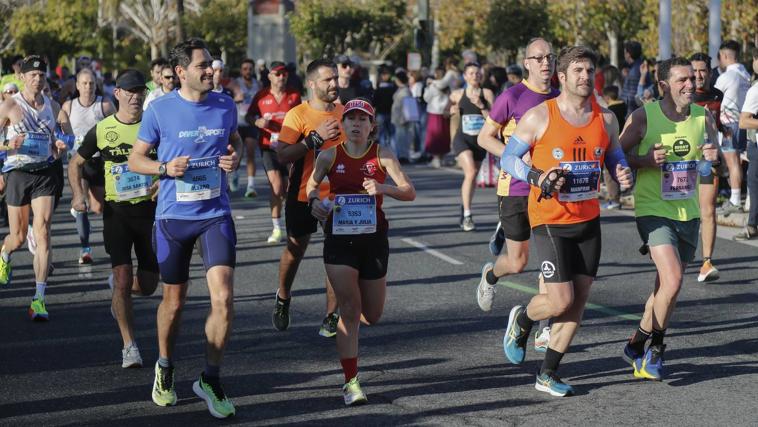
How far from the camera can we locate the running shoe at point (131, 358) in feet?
27.4

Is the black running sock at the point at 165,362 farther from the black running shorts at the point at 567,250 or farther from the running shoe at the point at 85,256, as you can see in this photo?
the running shoe at the point at 85,256

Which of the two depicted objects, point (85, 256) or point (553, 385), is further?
point (85, 256)

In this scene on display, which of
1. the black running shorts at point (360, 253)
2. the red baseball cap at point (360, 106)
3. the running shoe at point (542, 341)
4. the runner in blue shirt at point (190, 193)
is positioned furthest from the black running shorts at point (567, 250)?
the runner in blue shirt at point (190, 193)

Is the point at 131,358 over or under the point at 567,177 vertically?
under

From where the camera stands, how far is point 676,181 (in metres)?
8.02

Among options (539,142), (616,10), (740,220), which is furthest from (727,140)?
(616,10)

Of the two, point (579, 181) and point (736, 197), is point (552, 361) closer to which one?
point (579, 181)

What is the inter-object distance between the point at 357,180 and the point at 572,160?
1245 millimetres

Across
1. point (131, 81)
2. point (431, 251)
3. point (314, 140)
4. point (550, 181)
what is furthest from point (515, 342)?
point (431, 251)

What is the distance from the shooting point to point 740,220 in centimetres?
1576

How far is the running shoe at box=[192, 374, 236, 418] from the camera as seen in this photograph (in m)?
6.95

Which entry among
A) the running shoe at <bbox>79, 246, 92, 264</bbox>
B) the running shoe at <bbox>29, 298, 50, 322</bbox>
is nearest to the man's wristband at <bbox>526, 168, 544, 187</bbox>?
the running shoe at <bbox>29, 298, 50, 322</bbox>

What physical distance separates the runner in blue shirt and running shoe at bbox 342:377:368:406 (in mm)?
702

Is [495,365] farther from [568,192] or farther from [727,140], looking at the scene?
[727,140]
